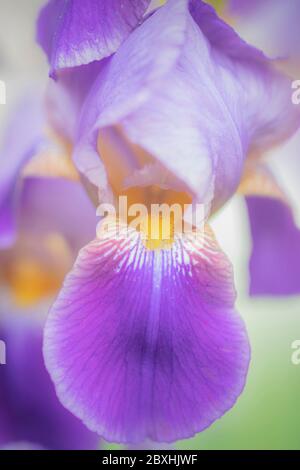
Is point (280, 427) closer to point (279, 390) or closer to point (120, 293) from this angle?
point (279, 390)

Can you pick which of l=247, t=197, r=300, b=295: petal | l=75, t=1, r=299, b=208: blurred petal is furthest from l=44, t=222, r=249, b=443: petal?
l=247, t=197, r=300, b=295: petal

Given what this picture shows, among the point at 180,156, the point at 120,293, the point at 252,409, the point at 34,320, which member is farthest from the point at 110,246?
the point at 252,409

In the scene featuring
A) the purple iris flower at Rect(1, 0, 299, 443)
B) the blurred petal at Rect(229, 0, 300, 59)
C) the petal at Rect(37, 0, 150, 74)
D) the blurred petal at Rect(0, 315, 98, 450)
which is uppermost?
the blurred petal at Rect(229, 0, 300, 59)

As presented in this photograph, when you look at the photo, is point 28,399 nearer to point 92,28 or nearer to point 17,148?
point 17,148

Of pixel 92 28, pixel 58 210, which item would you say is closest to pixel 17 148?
pixel 58 210

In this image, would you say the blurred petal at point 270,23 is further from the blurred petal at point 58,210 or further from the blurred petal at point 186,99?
the blurred petal at point 58,210

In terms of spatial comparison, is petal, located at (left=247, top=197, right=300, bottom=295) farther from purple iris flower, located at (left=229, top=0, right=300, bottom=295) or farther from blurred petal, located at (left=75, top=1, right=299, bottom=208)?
blurred petal, located at (left=75, top=1, right=299, bottom=208)
